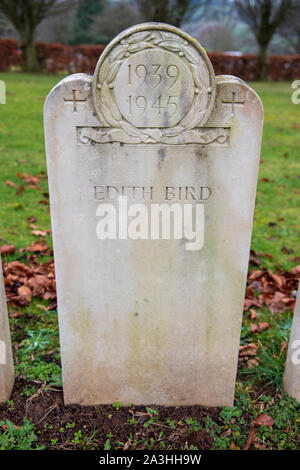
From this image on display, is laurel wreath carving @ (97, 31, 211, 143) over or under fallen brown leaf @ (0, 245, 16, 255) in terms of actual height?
over

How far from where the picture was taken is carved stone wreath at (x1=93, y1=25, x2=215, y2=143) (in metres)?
2.08

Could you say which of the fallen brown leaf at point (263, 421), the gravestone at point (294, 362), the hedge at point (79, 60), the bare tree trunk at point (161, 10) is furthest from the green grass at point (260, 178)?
the bare tree trunk at point (161, 10)

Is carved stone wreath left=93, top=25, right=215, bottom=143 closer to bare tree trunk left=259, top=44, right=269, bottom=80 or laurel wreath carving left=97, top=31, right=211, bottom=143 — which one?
laurel wreath carving left=97, top=31, right=211, bottom=143

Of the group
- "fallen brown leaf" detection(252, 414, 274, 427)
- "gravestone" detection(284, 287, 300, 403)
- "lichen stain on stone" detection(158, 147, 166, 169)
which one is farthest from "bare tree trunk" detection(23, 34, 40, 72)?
"fallen brown leaf" detection(252, 414, 274, 427)

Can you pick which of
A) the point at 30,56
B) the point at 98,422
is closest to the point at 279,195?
the point at 98,422

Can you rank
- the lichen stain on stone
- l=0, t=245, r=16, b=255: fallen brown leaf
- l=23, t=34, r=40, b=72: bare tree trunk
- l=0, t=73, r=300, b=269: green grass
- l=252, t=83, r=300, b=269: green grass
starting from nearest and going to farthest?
1. the lichen stain on stone
2. l=0, t=245, r=16, b=255: fallen brown leaf
3. l=252, t=83, r=300, b=269: green grass
4. l=0, t=73, r=300, b=269: green grass
5. l=23, t=34, r=40, b=72: bare tree trunk

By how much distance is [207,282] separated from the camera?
8.25 ft

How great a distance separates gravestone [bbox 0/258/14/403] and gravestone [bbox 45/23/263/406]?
39cm

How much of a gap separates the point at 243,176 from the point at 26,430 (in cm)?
200

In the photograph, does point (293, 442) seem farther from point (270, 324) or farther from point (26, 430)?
point (26, 430)

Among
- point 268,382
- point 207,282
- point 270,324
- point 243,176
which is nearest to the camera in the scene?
point 243,176

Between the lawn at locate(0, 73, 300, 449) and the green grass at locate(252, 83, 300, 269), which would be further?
the green grass at locate(252, 83, 300, 269)

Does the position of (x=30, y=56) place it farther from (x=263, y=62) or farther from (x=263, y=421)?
(x=263, y=421)

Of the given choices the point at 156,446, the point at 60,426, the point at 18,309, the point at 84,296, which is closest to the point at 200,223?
the point at 84,296
